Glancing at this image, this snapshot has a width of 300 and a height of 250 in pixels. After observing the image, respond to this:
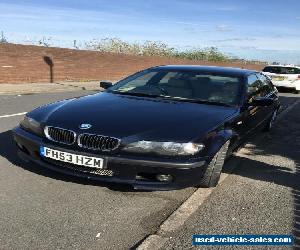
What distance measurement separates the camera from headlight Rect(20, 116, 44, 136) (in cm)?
480

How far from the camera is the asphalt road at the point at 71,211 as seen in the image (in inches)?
142

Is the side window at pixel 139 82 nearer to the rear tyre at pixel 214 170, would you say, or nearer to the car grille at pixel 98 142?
the rear tyre at pixel 214 170

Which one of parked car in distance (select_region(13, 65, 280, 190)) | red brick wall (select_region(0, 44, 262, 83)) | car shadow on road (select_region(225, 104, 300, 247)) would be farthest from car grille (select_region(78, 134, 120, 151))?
red brick wall (select_region(0, 44, 262, 83))

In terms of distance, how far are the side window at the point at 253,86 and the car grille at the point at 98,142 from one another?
8.42 ft

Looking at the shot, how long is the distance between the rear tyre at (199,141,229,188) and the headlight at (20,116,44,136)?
70.1 inches

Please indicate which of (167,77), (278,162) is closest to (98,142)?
(167,77)

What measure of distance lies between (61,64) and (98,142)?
18051mm

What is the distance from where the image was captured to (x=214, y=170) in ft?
16.0

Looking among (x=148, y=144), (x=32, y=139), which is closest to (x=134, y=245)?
(x=148, y=144)

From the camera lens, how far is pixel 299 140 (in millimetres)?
8531

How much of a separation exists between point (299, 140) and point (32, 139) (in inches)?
217

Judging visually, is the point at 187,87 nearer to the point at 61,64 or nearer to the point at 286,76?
the point at 286,76

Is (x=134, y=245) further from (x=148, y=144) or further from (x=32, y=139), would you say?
(x=32, y=139)

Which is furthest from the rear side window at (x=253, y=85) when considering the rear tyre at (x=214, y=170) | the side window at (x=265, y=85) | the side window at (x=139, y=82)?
the rear tyre at (x=214, y=170)
